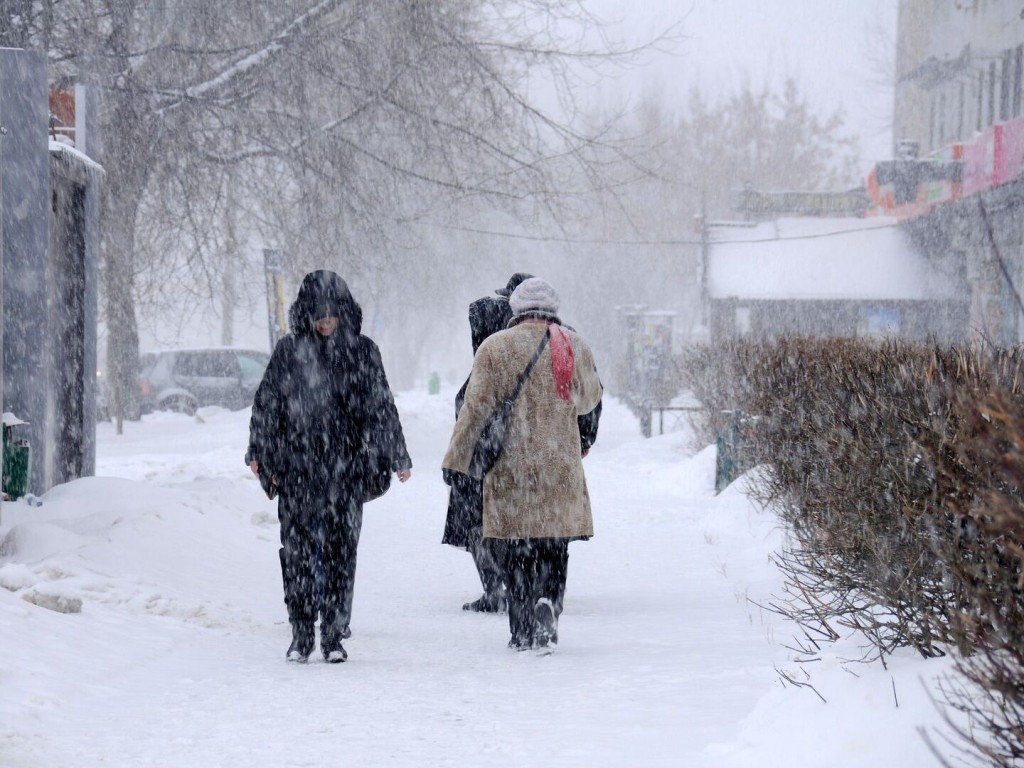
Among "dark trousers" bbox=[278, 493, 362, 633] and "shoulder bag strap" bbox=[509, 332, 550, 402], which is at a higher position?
"shoulder bag strap" bbox=[509, 332, 550, 402]

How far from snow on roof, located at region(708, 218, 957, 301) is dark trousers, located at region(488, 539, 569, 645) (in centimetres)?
2956

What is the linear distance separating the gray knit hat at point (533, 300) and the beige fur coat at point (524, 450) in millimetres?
139

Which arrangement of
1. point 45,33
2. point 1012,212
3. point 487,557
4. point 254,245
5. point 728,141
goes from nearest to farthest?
point 487,557, point 45,33, point 254,245, point 1012,212, point 728,141

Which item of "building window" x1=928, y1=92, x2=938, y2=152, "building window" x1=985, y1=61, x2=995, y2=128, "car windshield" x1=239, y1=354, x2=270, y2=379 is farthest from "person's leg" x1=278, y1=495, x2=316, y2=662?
"building window" x1=928, y1=92, x2=938, y2=152

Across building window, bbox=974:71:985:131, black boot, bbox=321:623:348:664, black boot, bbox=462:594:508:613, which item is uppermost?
building window, bbox=974:71:985:131

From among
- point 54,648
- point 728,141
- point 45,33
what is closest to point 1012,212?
point 45,33

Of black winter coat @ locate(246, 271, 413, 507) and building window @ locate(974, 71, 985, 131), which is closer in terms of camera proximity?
black winter coat @ locate(246, 271, 413, 507)

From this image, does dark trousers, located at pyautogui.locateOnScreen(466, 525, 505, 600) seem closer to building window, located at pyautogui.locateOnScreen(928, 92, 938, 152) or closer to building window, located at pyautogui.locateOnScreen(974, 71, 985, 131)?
building window, located at pyautogui.locateOnScreen(974, 71, 985, 131)

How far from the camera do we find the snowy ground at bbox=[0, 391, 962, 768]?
13.5ft

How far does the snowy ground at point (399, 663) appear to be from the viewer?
410cm

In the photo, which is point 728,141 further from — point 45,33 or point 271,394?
point 271,394

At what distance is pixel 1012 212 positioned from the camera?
2675cm

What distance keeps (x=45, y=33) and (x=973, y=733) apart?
10999mm

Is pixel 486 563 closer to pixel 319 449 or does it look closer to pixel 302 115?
pixel 319 449
